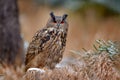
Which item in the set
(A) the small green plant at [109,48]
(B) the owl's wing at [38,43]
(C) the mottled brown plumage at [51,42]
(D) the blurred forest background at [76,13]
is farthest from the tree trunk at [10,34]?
(D) the blurred forest background at [76,13]

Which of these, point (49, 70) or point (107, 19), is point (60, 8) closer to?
point (107, 19)

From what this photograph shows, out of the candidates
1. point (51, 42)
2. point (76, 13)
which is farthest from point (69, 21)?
point (51, 42)

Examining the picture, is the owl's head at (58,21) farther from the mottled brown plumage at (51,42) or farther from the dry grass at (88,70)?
the dry grass at (88,70)

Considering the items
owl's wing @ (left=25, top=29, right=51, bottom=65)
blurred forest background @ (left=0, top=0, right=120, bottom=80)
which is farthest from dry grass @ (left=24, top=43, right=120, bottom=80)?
blurred forest background @ (left=0, top=0, right=120, bottom=80)

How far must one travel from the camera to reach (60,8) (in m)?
18.6

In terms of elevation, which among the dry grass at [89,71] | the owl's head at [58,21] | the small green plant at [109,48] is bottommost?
the dry grass at [89,71]

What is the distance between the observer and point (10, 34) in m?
11.4

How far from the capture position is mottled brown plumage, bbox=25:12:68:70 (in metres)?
7.16

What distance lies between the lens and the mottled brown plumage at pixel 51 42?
716 centimetres

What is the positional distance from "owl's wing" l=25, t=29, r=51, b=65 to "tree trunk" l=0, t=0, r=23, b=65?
3.44m

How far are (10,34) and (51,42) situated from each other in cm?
421

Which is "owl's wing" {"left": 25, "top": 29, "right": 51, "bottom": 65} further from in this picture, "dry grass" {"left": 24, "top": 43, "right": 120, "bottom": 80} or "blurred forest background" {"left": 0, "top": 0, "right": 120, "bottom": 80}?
"blurred forest background" {"left": 0, "top": 0, "right": 120, "bottom": 80}

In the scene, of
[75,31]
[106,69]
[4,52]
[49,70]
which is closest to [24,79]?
[49,70]

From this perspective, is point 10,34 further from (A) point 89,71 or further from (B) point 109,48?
(A) point 89,71
